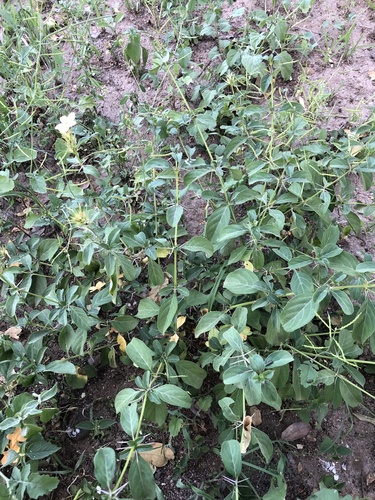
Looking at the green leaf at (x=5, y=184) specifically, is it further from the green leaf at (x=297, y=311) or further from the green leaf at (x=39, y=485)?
the green leaf at (x=297, y=311)

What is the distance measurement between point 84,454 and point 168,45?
2.23 meters

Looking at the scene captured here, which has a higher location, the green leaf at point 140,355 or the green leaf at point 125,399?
the green leaf at point 140,355

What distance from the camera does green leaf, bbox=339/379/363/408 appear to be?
4.50 ft

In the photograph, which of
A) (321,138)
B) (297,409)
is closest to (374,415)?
(297,409)

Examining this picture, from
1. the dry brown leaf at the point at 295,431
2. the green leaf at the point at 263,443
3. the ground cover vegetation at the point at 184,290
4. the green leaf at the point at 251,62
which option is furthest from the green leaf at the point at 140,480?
the green leaf at the point at 251,62

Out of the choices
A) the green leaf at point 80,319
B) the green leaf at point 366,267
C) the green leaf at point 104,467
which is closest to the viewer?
the green leaf at point 104,467

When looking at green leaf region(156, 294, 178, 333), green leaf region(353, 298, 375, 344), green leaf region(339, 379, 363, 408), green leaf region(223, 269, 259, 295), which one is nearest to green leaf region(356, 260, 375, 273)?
green leaf region(353, 298, 375, 344)

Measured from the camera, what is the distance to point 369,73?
241cm

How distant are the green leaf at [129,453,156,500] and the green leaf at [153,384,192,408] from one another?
161 millimetres

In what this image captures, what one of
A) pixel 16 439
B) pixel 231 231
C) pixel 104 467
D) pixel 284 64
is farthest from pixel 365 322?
pixel 284 64

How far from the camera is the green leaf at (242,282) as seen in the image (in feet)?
4.26

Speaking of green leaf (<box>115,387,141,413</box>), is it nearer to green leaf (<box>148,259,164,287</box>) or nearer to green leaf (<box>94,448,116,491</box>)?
green leaf (<box>94,448,116,491</box>)

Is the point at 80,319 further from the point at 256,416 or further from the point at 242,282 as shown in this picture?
the point at 256,416

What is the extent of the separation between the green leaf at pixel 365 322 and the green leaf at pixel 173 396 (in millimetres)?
547
